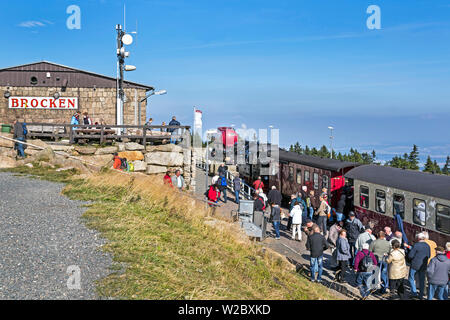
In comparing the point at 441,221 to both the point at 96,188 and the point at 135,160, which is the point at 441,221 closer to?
the point at 96,188

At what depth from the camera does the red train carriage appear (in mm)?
13547

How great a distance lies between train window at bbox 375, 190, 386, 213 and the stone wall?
1564cm

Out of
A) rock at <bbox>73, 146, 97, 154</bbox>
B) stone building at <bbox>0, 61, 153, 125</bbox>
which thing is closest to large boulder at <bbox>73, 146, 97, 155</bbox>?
rock at <bbox>73, 146, 97, 154</bbox>

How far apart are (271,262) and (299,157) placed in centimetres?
1514

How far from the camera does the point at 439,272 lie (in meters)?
9.58

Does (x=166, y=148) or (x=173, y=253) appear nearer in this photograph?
(x=173, y=253)

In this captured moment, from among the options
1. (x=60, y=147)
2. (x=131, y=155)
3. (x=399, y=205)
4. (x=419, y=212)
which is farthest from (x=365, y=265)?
(x=60, y=147)

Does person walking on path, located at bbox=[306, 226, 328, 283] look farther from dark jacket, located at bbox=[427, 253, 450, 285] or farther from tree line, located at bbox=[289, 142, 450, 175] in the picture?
tree line, located at bbox=[289, 142, 450, 175]

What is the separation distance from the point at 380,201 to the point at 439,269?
25.0ft

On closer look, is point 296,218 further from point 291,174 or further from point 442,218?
point 291,174

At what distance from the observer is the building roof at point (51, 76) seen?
25.6m

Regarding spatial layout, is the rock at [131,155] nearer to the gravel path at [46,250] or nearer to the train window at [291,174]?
the gravel path at [46,250]

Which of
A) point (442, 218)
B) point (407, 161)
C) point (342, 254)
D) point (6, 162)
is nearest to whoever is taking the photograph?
point (342, 254)

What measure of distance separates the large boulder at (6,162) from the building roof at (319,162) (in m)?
14.9
